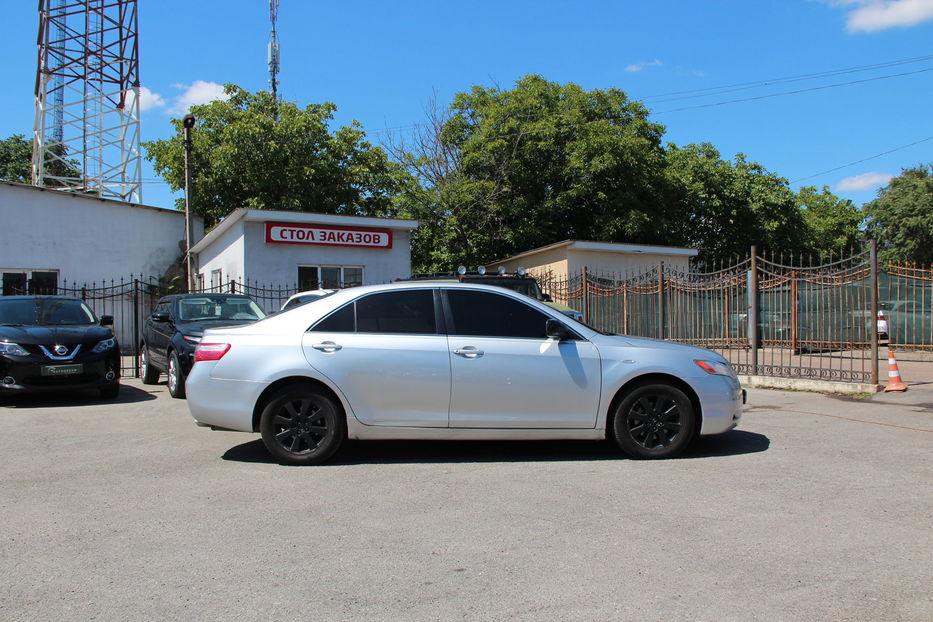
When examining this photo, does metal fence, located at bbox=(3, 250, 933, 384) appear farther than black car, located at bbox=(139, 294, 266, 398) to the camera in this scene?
Yes

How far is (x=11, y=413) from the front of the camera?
984cm

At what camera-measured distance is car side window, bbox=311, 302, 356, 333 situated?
6254 mm

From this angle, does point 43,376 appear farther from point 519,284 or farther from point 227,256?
point 227,256

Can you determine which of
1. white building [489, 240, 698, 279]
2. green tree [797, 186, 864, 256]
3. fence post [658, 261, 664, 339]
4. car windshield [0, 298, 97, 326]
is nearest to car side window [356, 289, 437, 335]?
car windshield [0, 298, 97, 326]

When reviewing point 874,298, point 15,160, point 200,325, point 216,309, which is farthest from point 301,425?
point 15,160

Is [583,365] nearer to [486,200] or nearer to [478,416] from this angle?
[478,416]

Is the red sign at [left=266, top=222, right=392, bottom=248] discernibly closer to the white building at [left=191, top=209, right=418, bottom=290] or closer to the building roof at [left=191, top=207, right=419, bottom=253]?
the white building at [left=191, top=209, right=418, bottom=290]

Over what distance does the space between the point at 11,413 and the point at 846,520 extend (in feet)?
33.7

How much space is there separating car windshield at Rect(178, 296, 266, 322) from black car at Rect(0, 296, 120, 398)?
3.86 ft

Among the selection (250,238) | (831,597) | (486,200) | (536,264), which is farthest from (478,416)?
(486,200)

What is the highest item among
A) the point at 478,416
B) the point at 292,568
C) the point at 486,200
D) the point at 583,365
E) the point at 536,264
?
the point at 486,200

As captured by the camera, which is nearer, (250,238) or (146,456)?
(146,456)

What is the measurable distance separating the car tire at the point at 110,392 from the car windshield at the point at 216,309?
144 centimetres

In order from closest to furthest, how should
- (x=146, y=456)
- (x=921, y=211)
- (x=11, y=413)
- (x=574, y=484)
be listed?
1. (x=574, y=484)
2. (x=146, y=456)
3. (x=11, y=413)
4. (x=921, y=211)
